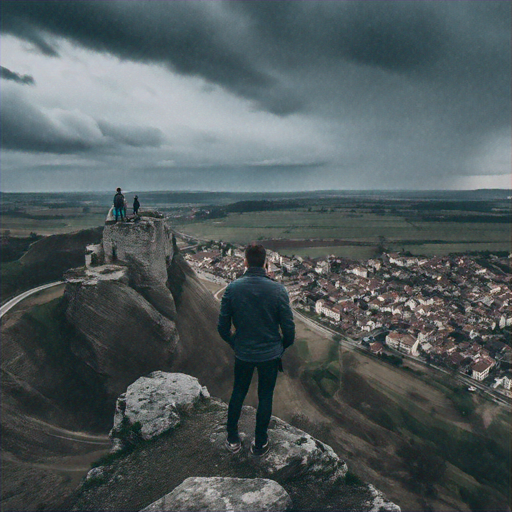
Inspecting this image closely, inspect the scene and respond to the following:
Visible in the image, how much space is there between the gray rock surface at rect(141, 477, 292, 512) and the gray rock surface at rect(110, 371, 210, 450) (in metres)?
3.50

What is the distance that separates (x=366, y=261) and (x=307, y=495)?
75.2m

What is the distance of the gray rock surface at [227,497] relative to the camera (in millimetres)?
4719

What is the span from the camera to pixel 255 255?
4.93 metres

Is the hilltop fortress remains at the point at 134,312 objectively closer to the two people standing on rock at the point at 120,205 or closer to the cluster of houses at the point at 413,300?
the two people standing on rock at the point at 120,205

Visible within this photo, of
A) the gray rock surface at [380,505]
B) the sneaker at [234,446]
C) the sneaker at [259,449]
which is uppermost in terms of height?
the sneaker at [259,449]

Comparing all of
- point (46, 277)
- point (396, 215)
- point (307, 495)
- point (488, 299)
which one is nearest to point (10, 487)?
point (307, 495)

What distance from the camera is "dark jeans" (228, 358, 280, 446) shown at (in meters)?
4.96

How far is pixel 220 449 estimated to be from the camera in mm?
6438

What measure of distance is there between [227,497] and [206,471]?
134 cm

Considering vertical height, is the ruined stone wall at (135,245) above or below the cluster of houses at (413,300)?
above

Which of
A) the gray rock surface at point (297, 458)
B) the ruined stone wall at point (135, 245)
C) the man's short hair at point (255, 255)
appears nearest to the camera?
the man's short hair at point (255, 255)

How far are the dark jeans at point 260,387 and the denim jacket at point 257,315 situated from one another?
0.65 ft

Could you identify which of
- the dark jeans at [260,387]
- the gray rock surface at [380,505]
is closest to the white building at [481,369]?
the gray rock surface at [380,505]

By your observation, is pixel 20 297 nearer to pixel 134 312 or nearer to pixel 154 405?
pixel 134 312
